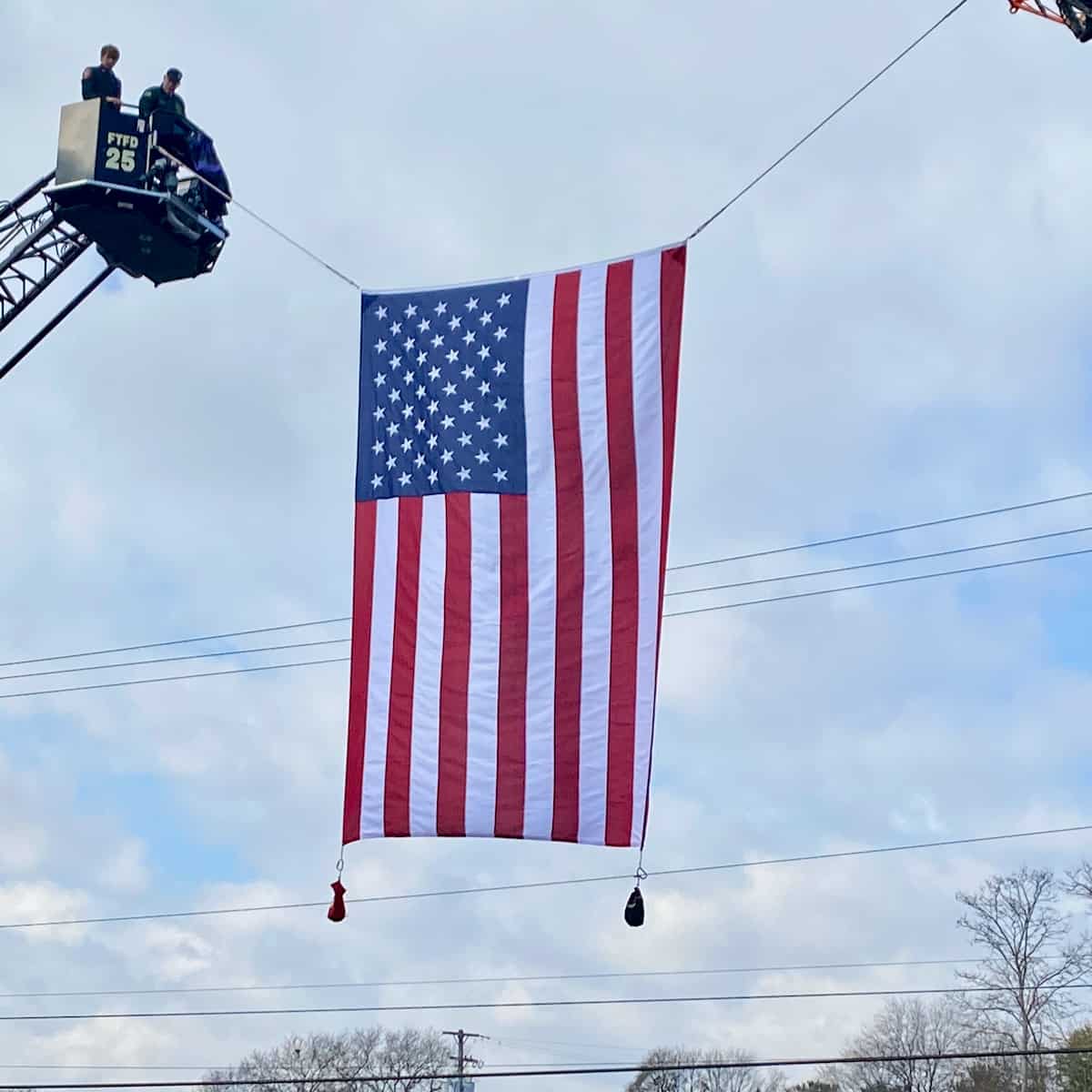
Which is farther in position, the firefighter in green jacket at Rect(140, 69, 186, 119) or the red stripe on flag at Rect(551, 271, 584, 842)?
the firefighter in green jacket at Rect(140, 69, 186, 119)

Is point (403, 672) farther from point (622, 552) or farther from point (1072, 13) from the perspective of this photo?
point (1072, 13)

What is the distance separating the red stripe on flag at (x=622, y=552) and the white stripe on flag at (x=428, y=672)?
1.37 meters

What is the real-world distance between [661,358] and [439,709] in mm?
3253

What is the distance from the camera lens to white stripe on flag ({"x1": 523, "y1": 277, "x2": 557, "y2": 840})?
11.7 meters

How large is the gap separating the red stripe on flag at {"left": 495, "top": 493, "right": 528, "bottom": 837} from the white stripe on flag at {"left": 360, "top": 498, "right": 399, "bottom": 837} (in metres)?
0.92

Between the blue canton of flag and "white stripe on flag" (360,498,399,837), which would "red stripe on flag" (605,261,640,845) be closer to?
the blue canton of flag

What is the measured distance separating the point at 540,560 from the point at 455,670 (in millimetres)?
1079

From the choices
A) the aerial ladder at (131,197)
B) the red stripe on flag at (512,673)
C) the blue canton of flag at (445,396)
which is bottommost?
the red stripe on flag at (512,673)

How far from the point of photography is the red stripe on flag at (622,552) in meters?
11.6

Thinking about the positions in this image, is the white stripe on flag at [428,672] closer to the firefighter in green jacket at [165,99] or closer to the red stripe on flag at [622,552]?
the red stripe on flag at [622,552]

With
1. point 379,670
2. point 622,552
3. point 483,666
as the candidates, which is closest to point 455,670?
point 483,666

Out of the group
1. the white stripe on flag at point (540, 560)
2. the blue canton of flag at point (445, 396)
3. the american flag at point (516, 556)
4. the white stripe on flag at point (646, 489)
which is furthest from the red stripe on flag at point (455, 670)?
the white stripe on flag at point (646, 489)

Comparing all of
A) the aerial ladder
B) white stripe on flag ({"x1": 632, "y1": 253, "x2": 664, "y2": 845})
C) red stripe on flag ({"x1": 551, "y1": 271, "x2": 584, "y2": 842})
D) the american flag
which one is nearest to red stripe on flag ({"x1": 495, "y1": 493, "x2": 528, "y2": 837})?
the american flag

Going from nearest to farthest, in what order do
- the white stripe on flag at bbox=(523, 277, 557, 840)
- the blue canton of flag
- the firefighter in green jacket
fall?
1. the white stripe on flag at bbox=(523, 277, 557, 840)
2. the blue canton of flag
3. the firefighter in green jacket
